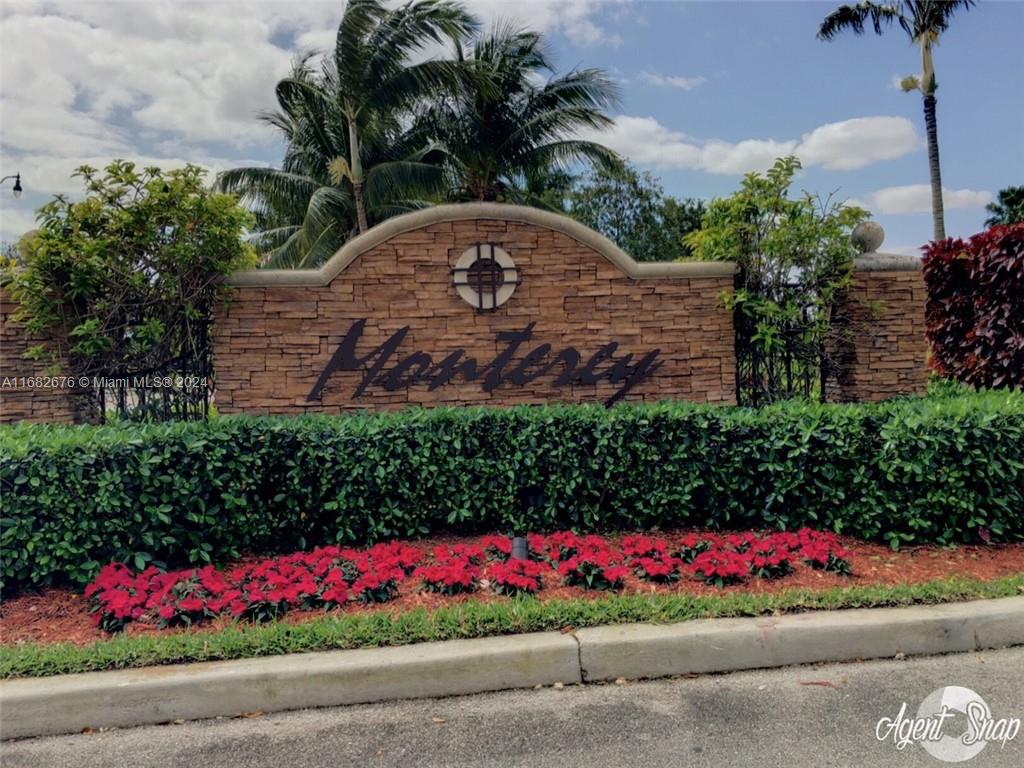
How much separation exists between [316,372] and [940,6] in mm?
28253

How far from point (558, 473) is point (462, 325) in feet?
6.50

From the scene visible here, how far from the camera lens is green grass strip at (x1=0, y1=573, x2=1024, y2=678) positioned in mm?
3709

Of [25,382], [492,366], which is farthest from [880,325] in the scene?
[25,382]

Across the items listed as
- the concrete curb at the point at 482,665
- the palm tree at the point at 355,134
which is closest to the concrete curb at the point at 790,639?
the concrete curb at the point at 482,665

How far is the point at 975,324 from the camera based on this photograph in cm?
898

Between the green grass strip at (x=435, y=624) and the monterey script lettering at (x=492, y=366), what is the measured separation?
3.04m

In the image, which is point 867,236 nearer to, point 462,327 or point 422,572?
point 462,327

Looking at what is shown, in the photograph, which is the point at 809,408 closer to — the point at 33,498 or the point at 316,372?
the point at 316,372

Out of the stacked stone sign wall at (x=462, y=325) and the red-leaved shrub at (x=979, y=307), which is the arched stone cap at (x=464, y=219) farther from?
the red-leaved shrub at (x=979, y=307)

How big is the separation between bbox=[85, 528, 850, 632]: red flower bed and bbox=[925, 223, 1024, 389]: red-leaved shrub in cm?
480

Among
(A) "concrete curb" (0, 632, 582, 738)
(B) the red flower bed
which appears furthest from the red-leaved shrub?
(A) "concrete curb" (0, 632, 582, 738)

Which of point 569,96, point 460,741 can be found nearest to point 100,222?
point 460,741

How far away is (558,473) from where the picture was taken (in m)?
5.69

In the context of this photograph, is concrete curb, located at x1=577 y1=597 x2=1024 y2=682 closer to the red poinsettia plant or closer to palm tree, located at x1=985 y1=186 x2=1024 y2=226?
the red poinsettia plant
